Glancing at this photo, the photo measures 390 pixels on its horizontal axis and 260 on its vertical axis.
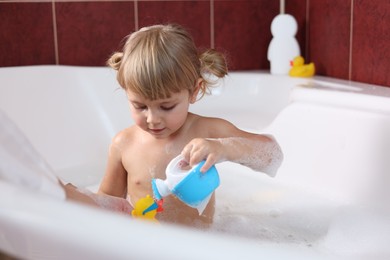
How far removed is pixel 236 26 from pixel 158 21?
306 mm

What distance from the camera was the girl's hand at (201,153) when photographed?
91cm

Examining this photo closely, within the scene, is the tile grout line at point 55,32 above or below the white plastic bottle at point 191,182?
above

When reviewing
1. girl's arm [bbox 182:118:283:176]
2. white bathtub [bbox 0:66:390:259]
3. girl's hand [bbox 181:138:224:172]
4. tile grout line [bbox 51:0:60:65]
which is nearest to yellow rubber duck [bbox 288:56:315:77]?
white bathtub [bbox 0:66:390:259]

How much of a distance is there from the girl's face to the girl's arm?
109mm

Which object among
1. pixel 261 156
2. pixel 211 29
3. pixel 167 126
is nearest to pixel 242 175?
pixel 261 156

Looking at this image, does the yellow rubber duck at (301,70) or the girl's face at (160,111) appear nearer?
the girl's face at (160,111)

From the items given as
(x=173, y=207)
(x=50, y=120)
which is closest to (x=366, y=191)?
(x=173, y=207)

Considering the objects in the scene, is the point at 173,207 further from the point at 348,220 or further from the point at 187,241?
the point at 187,241

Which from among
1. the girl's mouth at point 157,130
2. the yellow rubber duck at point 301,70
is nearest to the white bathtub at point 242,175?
the yellow rubber duck at point 301,70

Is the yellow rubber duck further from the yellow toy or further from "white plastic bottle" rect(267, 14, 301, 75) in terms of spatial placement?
the yellow toy

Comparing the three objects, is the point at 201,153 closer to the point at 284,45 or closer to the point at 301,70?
the point at 301,70

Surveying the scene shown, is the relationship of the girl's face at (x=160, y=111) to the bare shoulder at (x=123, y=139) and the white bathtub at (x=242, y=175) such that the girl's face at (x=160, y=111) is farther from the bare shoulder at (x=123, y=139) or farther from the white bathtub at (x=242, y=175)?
the white bathtub at (x=242, y=175)

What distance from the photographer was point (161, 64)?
109 centimetres

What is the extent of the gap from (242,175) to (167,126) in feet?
1.82
